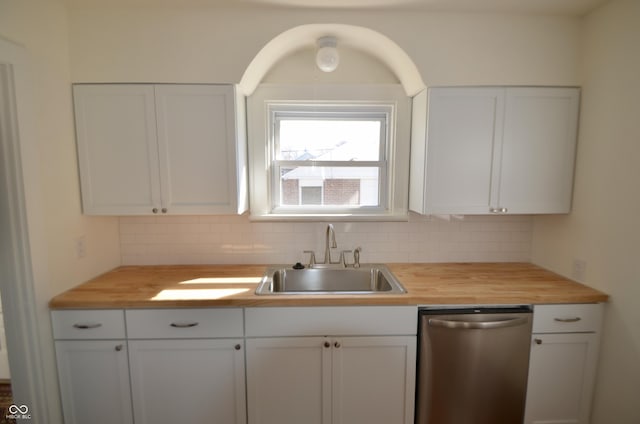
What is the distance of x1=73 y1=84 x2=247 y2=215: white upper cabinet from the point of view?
5.66ft

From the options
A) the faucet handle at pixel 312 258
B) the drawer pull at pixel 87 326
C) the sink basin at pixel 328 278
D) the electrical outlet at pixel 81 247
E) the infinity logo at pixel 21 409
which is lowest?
the infinity logo at pixel 21 409

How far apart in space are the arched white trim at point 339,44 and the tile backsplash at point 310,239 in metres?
0.93

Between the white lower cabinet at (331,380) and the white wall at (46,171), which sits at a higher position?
the white wall at (46,171)

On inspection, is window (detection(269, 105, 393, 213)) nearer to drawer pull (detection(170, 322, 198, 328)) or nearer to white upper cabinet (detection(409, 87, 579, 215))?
white upper cabinet (detection(409, 87, 579, 215))

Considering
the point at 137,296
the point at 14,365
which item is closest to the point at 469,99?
the point at 137,296

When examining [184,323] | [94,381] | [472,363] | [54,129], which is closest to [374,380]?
[472,363]

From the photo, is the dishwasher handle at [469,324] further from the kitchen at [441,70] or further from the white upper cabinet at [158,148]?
the white upper cabinet at [158,148]

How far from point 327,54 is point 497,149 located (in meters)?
1.21

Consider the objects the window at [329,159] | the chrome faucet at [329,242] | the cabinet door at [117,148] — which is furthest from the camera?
the window at [329,159]

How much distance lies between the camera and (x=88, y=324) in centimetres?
158

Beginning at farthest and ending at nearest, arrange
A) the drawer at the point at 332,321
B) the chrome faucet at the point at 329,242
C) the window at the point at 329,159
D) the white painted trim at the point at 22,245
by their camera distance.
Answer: the window at the point at 329,159 → the chrome faucet at the point at 329,242 → the drawer at the point at 332,321 → the white painted trim at the point at 22,245

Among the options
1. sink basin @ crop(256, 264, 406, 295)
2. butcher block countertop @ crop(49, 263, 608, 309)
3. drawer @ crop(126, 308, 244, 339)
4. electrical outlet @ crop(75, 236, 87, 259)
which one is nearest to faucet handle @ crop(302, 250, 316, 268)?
sink basin @ crop(256, 264, 406, 295)

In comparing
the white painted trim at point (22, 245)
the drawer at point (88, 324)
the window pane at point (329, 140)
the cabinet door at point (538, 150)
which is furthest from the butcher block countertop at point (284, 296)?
the window pane at point (329, 140)

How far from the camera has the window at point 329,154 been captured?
207 centimetres
